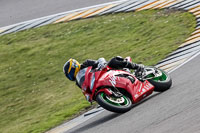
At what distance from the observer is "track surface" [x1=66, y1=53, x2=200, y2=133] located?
739cm

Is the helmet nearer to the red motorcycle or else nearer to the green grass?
the red motorcycle

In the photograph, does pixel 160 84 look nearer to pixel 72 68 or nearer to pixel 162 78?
pixel 162 78

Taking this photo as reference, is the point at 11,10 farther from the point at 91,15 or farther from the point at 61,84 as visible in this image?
the point at 61,84

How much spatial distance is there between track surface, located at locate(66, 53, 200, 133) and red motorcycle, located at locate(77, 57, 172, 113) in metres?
0.18

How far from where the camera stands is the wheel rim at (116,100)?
376 inches

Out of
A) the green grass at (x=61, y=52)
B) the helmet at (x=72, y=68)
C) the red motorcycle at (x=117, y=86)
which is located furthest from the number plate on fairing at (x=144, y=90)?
the green grass at (x=61, y=52)

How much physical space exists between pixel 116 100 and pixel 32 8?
651 inches

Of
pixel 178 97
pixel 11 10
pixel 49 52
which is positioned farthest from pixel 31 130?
pixel 11 10

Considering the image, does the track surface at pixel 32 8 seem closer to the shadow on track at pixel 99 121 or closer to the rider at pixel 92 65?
the rider at pixel 92 65

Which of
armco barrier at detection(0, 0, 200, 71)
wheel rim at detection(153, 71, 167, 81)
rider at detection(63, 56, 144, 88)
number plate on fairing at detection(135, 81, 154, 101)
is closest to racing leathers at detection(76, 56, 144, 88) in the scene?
rider at detection(63, 56, 144, 88)

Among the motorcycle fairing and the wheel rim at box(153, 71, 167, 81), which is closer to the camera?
the motorcycle fairing

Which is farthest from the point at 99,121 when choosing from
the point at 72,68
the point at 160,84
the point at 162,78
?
the point at 162,78

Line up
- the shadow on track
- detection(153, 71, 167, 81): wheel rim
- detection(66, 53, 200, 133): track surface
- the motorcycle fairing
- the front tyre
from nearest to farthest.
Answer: detection(66, 53, 200, 133): track surface
the front tyre
the shadow on track
the motorcycle fairing
detection(153, 71, 167, 81): wheel rim

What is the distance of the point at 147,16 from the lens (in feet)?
67.6
